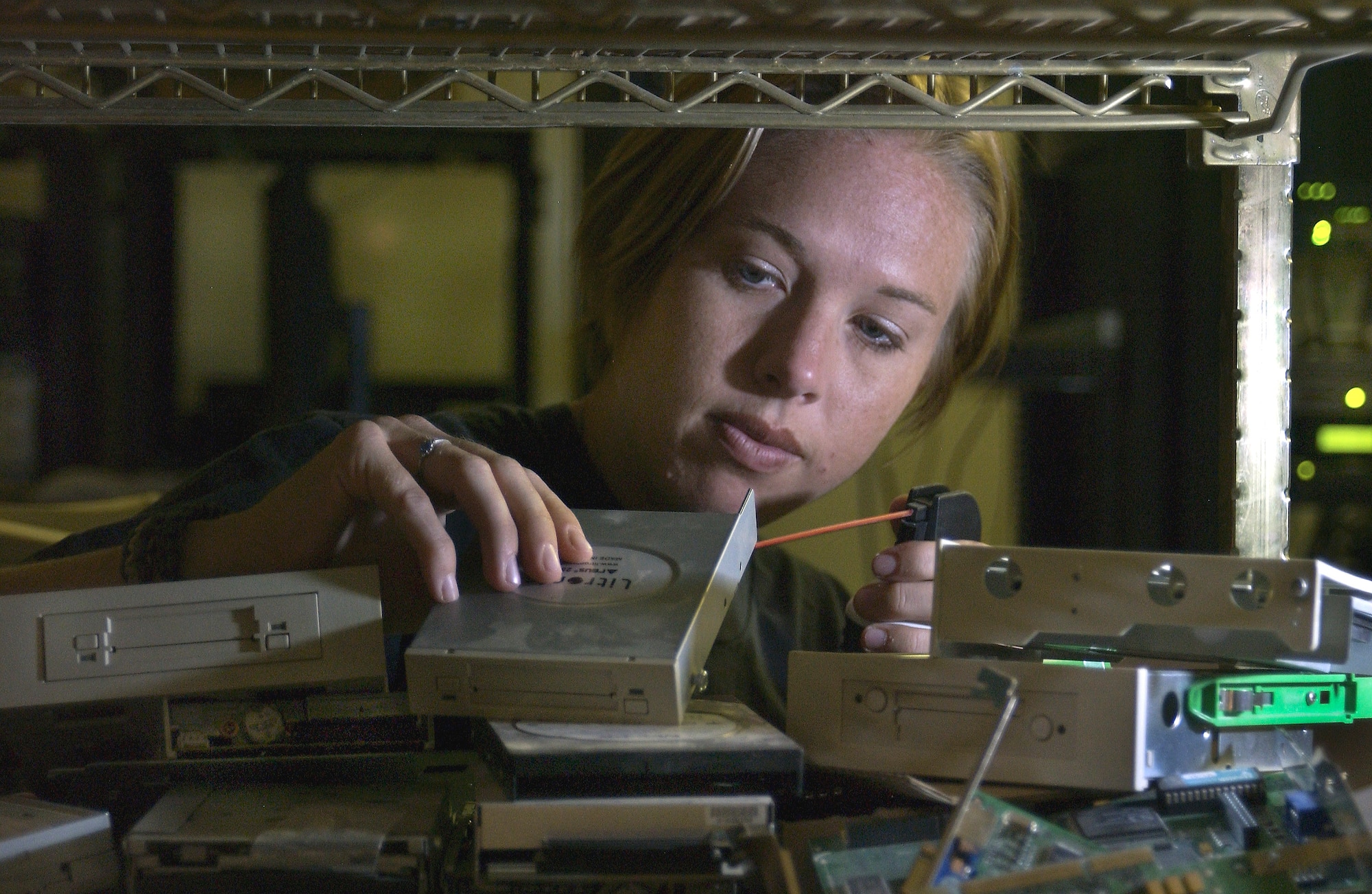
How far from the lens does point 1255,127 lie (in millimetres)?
751

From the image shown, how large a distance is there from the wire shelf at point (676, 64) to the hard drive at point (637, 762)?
322 mm

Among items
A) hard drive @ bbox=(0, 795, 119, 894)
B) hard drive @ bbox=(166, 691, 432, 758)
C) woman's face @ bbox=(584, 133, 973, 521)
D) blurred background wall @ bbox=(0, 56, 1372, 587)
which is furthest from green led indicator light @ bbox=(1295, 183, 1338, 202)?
hard drive @ bbox=(0, 795, 119, 894)

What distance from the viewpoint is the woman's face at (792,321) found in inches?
36.0

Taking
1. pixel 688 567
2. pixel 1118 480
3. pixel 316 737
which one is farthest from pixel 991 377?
pixel 316 737

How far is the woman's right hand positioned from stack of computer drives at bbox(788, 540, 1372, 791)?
0.58ft

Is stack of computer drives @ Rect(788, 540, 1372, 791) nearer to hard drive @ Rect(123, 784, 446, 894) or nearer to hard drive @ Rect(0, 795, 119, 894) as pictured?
hard drive @ Rect(123, 784, 446, 894)

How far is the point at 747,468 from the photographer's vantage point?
0.95m

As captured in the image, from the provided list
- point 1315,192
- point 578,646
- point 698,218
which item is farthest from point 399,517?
point 1315,192

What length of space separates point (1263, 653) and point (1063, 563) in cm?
10

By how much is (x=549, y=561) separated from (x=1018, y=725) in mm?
266

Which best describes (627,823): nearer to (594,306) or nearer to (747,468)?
(747,468)

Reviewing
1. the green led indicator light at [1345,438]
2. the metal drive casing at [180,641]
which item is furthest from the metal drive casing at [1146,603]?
the green led indicator light at [1345,438]

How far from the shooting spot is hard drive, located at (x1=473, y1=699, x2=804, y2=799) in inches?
18.8

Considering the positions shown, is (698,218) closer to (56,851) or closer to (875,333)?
(875,333)
